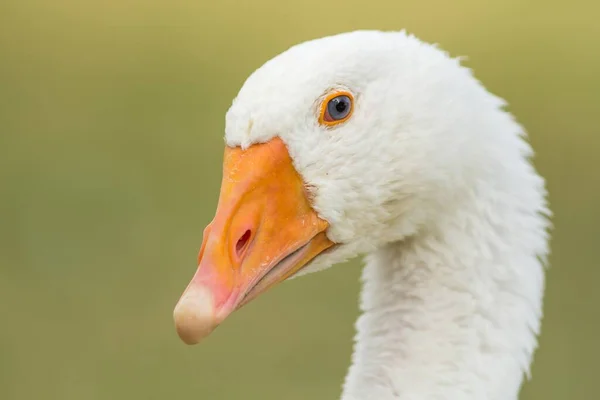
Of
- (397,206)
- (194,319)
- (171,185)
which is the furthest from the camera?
(171,185)

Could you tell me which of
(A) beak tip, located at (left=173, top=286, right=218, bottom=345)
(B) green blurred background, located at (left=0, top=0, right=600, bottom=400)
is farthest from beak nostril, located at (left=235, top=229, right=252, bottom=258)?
(B) green blurred background, located at (left=0, top=0, right=600, bottom=400)

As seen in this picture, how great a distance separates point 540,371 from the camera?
7113mm

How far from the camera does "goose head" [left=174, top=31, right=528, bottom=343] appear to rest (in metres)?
2.41

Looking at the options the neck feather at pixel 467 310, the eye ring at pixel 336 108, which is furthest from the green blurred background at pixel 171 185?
the eye ring at pixel 336 108

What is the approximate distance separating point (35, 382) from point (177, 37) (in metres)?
3.34

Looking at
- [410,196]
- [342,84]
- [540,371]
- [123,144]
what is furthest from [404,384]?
[123,144]

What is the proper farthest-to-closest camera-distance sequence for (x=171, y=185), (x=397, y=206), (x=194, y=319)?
(x=171, y=185)
(x=397, y=206)
(x=194, y=319)

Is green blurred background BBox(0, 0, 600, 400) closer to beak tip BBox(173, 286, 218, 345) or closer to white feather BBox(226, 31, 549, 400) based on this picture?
white feather BBox(226, 31, 549, 400)

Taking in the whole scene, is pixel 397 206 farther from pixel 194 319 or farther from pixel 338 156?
pixel 194 319

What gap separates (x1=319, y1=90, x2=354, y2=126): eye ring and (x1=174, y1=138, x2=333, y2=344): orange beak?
13 centimetres

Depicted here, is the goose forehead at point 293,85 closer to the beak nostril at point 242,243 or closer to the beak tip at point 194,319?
the beak nostril at point 242,243

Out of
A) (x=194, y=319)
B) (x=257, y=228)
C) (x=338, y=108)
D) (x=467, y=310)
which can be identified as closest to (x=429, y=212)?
(x=467, y=310)

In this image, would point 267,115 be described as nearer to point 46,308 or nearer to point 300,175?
point 300,175

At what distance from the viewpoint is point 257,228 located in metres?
2.44
